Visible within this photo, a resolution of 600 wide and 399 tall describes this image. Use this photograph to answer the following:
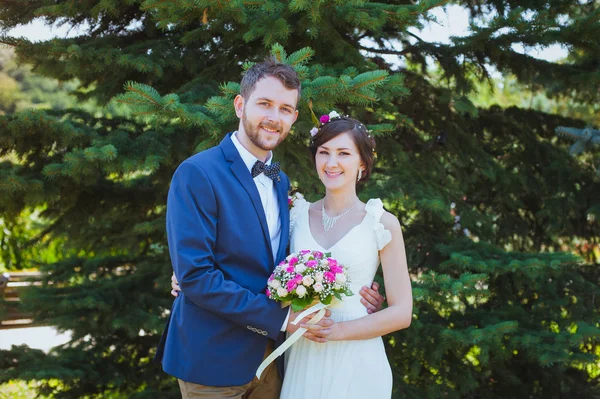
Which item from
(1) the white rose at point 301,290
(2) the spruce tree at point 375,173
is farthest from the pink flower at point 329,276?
(2) the spruce tree at point 375,173

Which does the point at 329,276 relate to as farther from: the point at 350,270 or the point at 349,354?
the point at 349,354

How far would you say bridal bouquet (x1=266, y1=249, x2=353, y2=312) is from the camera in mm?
2436

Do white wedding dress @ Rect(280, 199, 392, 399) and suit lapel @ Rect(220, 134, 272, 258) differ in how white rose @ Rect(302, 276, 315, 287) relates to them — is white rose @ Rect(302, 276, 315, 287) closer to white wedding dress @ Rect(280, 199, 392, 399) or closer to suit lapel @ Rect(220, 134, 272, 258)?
suit lapel @ Rect(220, 134, 272, 258)

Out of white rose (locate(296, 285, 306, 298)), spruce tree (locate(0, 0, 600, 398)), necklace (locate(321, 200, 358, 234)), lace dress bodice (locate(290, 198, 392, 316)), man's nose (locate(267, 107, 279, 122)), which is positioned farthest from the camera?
spruce tree (locate(0, 0, 600, 398))

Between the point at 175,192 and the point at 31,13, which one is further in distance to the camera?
the point at 31,13

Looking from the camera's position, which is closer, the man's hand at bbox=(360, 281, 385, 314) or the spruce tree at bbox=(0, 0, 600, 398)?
the man's hand at bbox=(360, 281, 385, 314)

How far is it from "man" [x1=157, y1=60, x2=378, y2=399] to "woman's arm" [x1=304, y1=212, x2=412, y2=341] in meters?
0.13

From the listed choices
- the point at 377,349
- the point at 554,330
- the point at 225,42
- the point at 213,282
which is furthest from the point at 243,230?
the point at 554,330

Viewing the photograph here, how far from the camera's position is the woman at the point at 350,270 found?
2.81 meters

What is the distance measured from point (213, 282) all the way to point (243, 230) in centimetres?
29

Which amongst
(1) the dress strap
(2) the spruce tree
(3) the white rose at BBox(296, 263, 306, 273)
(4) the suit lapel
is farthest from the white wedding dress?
(2) the spruce tree

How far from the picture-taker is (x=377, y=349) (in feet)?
9.55

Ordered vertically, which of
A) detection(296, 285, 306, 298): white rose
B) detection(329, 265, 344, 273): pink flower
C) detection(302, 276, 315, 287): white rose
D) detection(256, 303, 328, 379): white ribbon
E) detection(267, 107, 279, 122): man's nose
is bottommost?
detection(256, 303, 328, 379): white ribbon

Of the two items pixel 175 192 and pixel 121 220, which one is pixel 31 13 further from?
pixel 175 192
